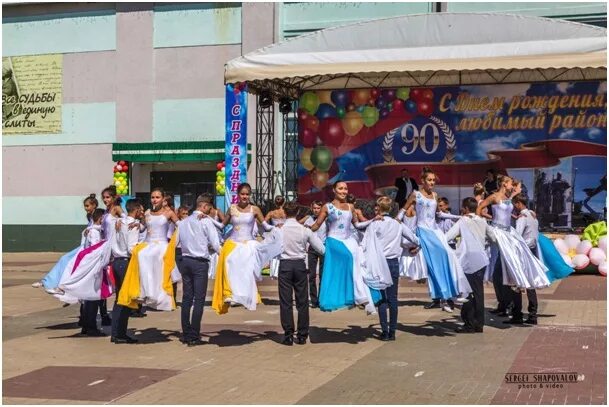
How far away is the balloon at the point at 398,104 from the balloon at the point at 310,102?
226 cm

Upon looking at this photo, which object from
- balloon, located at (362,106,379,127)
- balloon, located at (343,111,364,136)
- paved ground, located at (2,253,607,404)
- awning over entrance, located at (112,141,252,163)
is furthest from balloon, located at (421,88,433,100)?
paved ground, located at (2,253,607,404)

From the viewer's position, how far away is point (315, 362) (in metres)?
9.20

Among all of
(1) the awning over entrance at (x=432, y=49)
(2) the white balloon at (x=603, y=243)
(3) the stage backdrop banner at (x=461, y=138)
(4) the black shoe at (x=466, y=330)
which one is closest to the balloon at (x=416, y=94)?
(3) the stage backdrop banner at (x=461, y=138)

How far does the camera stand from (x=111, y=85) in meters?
30.8

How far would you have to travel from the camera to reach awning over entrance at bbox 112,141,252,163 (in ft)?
95.4

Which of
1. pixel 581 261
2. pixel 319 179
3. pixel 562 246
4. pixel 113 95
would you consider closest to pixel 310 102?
pixel 319 179

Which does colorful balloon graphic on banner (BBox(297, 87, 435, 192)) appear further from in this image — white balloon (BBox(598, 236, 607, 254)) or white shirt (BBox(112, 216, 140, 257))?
white shirt (BBox(112, 216, 140, 257))

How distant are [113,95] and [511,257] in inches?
856

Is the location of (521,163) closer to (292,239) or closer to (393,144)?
(393,144)

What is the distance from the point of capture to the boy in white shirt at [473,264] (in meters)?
11.2

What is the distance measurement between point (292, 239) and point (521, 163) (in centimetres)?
1535

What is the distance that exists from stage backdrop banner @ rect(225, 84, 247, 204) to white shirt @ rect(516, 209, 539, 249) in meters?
9.69

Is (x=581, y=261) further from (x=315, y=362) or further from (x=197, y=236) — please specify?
(x=315, y=362)

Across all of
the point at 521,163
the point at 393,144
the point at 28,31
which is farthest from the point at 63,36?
the point at 521,163
